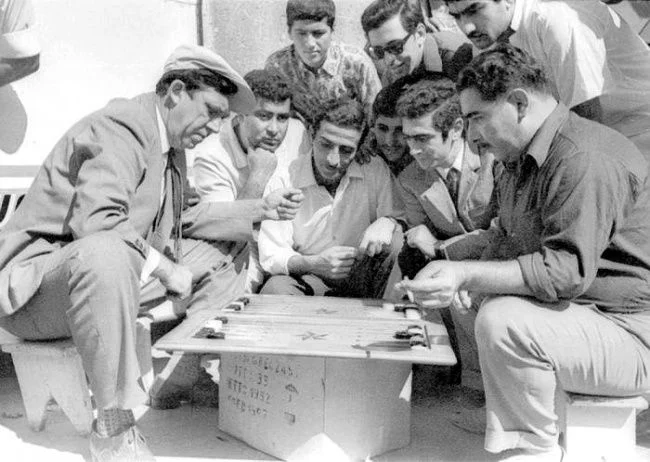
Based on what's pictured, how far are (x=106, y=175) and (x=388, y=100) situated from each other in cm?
158

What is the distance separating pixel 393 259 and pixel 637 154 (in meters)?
1.48

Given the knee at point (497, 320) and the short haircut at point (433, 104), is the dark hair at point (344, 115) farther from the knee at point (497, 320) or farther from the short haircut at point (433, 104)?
the knee at point (497, 320)

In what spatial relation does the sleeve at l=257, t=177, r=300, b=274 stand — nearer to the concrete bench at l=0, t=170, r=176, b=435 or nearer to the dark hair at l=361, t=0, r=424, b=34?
the dark hair at l=361, t=0, r=424, b=34

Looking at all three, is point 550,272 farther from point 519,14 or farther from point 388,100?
point 388,100

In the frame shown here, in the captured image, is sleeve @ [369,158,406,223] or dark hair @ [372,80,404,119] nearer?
dark hair @ [372,80,404,119]

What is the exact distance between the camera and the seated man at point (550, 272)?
2666mm

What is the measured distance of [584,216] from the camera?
2648mm

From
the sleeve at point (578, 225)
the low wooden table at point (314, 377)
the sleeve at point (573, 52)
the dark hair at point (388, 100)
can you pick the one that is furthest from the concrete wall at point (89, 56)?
the sleeve at point (578, 225)

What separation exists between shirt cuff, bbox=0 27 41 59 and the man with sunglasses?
181 cm

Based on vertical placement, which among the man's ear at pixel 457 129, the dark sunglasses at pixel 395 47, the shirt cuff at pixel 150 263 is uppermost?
the dark sunglasses at pixel 395 47

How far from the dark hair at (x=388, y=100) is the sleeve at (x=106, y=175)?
1.33 metres

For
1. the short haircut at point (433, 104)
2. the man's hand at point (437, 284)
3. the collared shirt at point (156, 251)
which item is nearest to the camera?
the man's hand at point (437, 284)

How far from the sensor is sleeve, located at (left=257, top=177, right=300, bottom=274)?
4109 millimetres

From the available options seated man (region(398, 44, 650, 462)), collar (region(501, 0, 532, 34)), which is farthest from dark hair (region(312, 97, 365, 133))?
seated man (region(398, 44, 650, 462))
